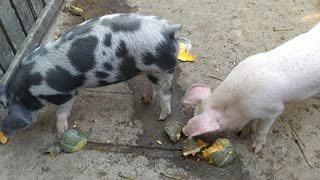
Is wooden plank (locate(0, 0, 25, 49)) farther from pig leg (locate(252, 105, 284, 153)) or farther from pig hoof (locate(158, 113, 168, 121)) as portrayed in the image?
pig leg (locate(252, 105, 284, 153))

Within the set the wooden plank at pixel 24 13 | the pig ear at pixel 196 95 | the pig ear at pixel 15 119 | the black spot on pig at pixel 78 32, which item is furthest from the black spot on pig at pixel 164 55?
the wooden plank at pixel 24 13

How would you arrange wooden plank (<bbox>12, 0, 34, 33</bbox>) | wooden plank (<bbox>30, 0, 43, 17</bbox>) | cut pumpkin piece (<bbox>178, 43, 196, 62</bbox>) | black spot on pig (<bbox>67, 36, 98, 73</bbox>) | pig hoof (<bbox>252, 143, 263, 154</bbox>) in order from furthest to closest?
wooden plank (<bbox>30, 0, 43, 17</bbox>) < cut pumpkin piece (<bbox>178, 43, 196, 62</bbox>) < wooden plank (<bbox>12, 0, 34, 33</bbox>) < pig hoof (<bbox>252, 143, 263, 154</bbox>) < black spot on pig (<bbox>67, 36, 98, 73</bbox>)

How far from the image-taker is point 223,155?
2.98m

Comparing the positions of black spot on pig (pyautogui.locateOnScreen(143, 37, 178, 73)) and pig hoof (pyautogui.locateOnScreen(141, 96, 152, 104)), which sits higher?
black spot on pig (pyautogui.locateOnScreen(143, 37, 178, 73))

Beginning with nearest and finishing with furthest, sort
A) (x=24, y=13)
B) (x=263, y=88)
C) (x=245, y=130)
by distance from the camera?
(x=263, y=88), (x=245, y=130), (x=24, y=13)

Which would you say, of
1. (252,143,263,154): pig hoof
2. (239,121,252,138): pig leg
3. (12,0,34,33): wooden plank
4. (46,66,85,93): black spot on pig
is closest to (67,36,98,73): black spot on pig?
(46,66,85,93): black spot on pig

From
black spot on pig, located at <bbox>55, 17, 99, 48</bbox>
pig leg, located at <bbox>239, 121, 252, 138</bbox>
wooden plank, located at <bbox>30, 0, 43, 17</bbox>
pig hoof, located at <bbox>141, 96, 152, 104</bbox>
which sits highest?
black spot on pig, located at <bbox>55, 17, 99, 48</bbox>

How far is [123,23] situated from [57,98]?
2.38 ft

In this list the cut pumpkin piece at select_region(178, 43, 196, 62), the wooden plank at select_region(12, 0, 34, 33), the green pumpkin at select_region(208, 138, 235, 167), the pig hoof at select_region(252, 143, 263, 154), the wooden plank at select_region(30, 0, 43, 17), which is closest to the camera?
the green pumpkin at select_region(208, 138, 235, 167)

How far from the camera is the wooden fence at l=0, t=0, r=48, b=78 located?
10.9 feet

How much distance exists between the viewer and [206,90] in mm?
3064

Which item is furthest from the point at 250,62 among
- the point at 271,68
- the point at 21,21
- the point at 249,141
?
the point at 21,21

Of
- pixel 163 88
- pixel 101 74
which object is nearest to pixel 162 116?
pixel 163 88

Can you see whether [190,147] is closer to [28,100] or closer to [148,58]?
[148,58]
